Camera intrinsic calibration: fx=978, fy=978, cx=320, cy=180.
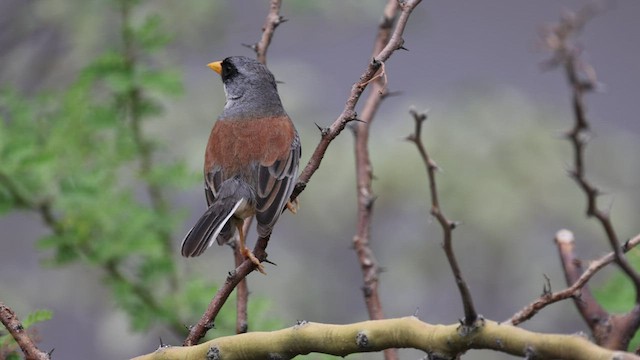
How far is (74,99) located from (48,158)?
0.77 meters

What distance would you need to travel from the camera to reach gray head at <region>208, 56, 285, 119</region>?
14.6 feet

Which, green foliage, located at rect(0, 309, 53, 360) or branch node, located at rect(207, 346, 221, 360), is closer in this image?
branch node, located at rect(207, 346, 221, 360)

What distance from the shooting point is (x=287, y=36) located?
8719mm

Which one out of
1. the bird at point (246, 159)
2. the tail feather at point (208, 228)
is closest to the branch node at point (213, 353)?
the tail feather at point (208, 228)

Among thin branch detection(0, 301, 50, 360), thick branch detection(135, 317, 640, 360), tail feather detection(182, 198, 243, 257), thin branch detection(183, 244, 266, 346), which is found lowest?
thick branch detection(135, 317, 640, 360)

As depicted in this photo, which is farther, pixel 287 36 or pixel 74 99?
pixel 287 36

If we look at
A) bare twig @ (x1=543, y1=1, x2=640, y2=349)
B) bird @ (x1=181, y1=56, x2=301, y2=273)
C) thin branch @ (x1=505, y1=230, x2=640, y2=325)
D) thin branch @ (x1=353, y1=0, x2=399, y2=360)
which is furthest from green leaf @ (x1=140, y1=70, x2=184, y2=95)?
bare twig @ (x1=543, y1=1, x2=640, y2=349)

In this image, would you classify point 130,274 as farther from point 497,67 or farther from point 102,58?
point 497,67

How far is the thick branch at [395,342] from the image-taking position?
190 centimetres

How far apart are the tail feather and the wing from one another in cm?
11

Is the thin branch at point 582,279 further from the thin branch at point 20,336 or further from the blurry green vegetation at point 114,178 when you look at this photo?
the blurry green vegetation at point 114,178

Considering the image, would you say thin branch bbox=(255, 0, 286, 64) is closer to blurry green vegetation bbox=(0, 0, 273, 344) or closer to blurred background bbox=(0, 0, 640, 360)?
blurry green vegetation bbox=(0, 0, 273, 344)

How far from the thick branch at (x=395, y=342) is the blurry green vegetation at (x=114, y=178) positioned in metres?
2.07

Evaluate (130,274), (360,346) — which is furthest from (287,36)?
(360,346)
